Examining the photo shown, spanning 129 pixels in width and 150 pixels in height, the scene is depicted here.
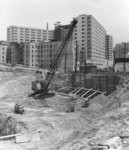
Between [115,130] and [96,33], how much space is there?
108857 mm

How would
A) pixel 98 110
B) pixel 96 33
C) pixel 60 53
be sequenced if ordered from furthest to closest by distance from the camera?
pixel 96 33
pixel 60 53
pixel 98 110

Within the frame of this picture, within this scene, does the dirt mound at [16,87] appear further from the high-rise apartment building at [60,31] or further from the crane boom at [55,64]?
the high-rise apartment building at [60,31]

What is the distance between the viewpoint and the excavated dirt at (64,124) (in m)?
16.2

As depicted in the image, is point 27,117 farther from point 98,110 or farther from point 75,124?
point 98,110

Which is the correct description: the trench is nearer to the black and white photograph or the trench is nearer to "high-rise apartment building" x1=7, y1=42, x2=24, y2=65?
the black and white photograph

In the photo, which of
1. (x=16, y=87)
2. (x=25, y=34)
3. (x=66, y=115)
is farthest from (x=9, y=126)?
(x=25, y=34)

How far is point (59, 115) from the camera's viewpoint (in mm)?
25953

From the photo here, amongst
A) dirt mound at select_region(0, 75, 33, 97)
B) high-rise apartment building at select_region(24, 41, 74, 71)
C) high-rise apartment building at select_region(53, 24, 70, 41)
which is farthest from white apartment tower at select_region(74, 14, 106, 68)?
dirt mound at select_region(0, 75, 33, 97)

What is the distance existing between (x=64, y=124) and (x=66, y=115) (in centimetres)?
354

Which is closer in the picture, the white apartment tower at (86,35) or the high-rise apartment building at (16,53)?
the high-rise apartment building at (16,53)

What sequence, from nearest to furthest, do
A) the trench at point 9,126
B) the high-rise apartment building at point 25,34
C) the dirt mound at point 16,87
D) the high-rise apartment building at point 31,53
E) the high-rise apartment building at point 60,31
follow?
the trench at point 9,126, the dirt mound at point 16,87, the high-rise apartment building at point 31,53, the high-rise apartment building at point 60,31, the high-rise apartment building at point 25,34

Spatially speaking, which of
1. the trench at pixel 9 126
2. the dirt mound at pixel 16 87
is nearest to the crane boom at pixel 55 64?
the dirt mound at pixel 16 87

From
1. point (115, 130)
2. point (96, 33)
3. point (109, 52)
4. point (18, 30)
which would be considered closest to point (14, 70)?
point (115, 130)

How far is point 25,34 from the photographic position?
459 ft
